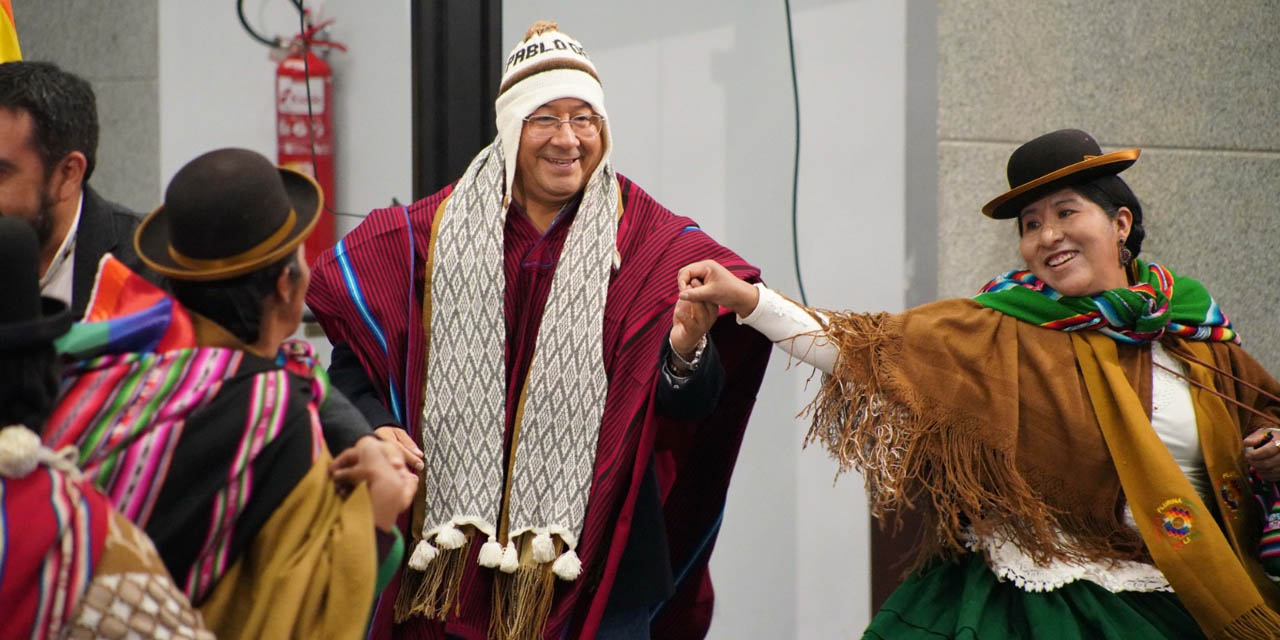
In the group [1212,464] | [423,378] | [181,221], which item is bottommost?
[1212,464]

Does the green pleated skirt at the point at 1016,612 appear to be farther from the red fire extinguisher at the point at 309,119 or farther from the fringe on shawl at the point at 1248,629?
the red fire extinguisher at the point at 309,119

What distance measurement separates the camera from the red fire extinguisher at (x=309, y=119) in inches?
151

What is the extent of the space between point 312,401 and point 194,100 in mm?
2298

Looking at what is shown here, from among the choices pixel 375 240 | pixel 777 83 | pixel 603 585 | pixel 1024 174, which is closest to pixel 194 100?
pixel 375 240

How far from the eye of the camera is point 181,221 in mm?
1698

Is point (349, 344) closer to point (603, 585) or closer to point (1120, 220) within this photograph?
point (603, 585)

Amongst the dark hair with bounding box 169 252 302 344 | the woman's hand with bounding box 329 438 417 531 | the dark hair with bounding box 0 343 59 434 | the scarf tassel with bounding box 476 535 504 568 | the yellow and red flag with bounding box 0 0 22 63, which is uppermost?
the yellow and red flag with bounding box 0 0 22 63

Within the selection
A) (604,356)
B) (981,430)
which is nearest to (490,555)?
(604,356)

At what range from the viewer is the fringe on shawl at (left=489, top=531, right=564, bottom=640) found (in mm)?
2533

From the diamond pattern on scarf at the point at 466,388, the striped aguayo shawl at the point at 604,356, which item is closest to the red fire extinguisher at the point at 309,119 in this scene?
the striped aguayo shawl at the point at 604,356

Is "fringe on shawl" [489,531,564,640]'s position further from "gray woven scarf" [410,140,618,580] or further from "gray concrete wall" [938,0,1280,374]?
"gray concrete wall" [938,0,1280,374]

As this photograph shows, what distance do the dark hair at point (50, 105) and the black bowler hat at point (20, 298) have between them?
0.86 meters

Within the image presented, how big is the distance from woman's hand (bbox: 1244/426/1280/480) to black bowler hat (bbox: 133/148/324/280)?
6.23 feet

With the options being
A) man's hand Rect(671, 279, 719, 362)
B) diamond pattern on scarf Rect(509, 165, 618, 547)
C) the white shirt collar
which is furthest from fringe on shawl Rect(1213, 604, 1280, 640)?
the white shirt collar
